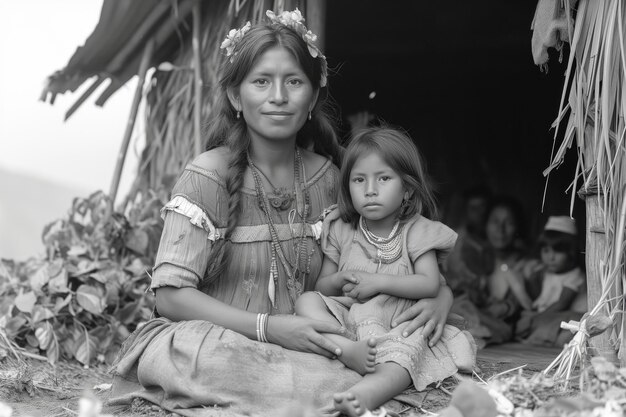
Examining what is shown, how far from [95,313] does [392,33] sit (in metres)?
2.74

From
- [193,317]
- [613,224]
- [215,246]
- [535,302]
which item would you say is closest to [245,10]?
[215,246]

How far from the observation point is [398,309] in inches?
118

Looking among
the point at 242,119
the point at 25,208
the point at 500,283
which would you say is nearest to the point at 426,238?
the point at 242,119

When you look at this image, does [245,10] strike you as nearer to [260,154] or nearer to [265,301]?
[260,154]

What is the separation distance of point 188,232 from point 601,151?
140cm

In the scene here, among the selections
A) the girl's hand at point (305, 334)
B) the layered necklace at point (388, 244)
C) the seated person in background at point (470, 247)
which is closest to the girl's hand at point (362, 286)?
the layered necklace at point (388, 244)

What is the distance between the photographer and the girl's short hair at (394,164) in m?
3.04

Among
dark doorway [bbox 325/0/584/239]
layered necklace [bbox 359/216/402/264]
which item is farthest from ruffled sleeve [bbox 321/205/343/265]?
dark doorway [bbox 325/0/584/239]

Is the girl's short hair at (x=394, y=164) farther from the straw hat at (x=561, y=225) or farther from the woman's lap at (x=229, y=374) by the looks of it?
the straw hat at (x=561, y=225)

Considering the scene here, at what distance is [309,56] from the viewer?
3.22 metres

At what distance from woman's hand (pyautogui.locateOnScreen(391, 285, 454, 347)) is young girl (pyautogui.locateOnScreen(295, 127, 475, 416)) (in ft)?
0.07

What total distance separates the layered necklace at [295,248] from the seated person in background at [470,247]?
2.30 metres

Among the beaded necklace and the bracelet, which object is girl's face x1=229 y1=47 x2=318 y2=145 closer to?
the beaded necklace

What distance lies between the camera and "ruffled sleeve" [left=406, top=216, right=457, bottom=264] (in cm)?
303
